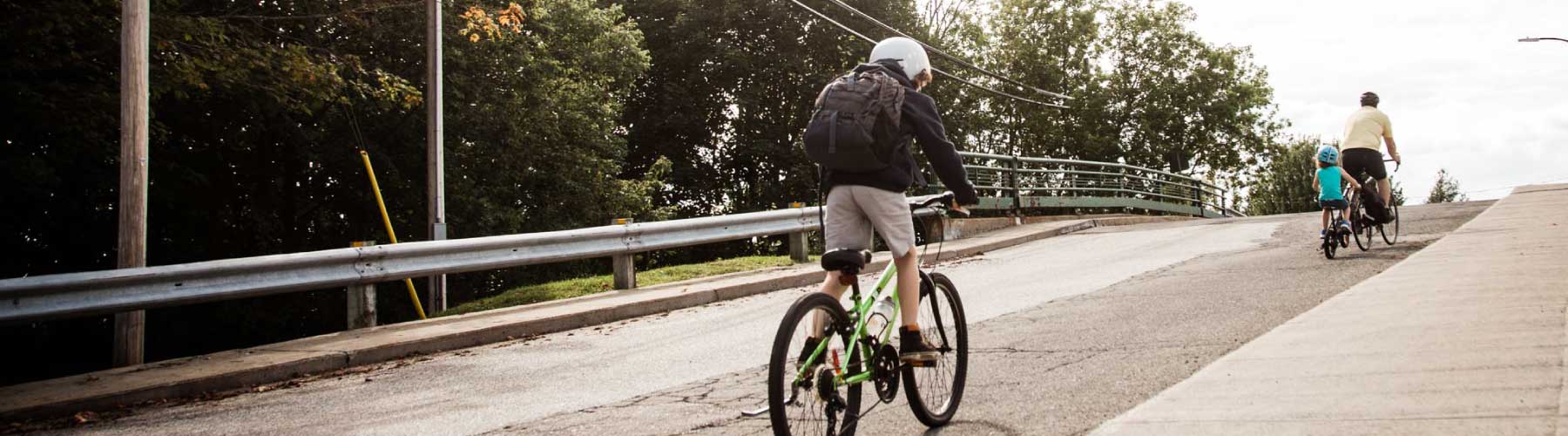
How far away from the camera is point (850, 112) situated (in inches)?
168

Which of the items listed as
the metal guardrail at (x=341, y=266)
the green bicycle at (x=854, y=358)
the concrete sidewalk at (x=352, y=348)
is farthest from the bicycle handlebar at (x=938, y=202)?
the concrete sidewalk at (x=352, y=348)

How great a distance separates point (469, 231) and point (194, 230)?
5829mm

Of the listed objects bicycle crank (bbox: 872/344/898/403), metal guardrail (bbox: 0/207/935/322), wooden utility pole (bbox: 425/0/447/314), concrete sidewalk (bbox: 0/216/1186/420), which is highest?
wooden utility pole (bbox: 425/0/447/314)

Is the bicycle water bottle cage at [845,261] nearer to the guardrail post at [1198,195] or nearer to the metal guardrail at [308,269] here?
the metal guardrail at [308,269]

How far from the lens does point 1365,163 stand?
1212 centimetres

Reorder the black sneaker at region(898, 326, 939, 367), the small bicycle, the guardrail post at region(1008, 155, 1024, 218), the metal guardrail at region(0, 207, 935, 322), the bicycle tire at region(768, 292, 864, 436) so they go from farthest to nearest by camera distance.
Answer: the guardrail post at region(1008, 155, 1024, 218) → the small bicycle → the metal guardrail at region(0, 207, 935, 322) → the black sneaker at region(898, 326, 939, 367) → the bicycle tire at region(768, 292, 864, 436)

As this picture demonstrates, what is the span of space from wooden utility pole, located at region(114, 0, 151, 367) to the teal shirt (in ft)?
33.9

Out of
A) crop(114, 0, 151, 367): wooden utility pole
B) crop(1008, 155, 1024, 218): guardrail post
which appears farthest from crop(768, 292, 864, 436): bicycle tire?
crop(1008, 155, 1024, 218): guardrail post

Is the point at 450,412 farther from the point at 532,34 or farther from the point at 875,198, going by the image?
the point at 532,34

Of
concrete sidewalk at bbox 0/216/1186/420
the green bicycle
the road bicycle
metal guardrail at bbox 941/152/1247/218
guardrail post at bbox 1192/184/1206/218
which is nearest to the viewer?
the green bicycle

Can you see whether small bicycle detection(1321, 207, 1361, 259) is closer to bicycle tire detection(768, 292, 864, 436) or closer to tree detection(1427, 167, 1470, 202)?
bicycle tire detection(768, 292, 864, 436)

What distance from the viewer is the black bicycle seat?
4.25m

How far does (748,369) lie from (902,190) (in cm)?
246

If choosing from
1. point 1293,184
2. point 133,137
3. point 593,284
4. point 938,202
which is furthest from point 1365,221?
point 1293,184
